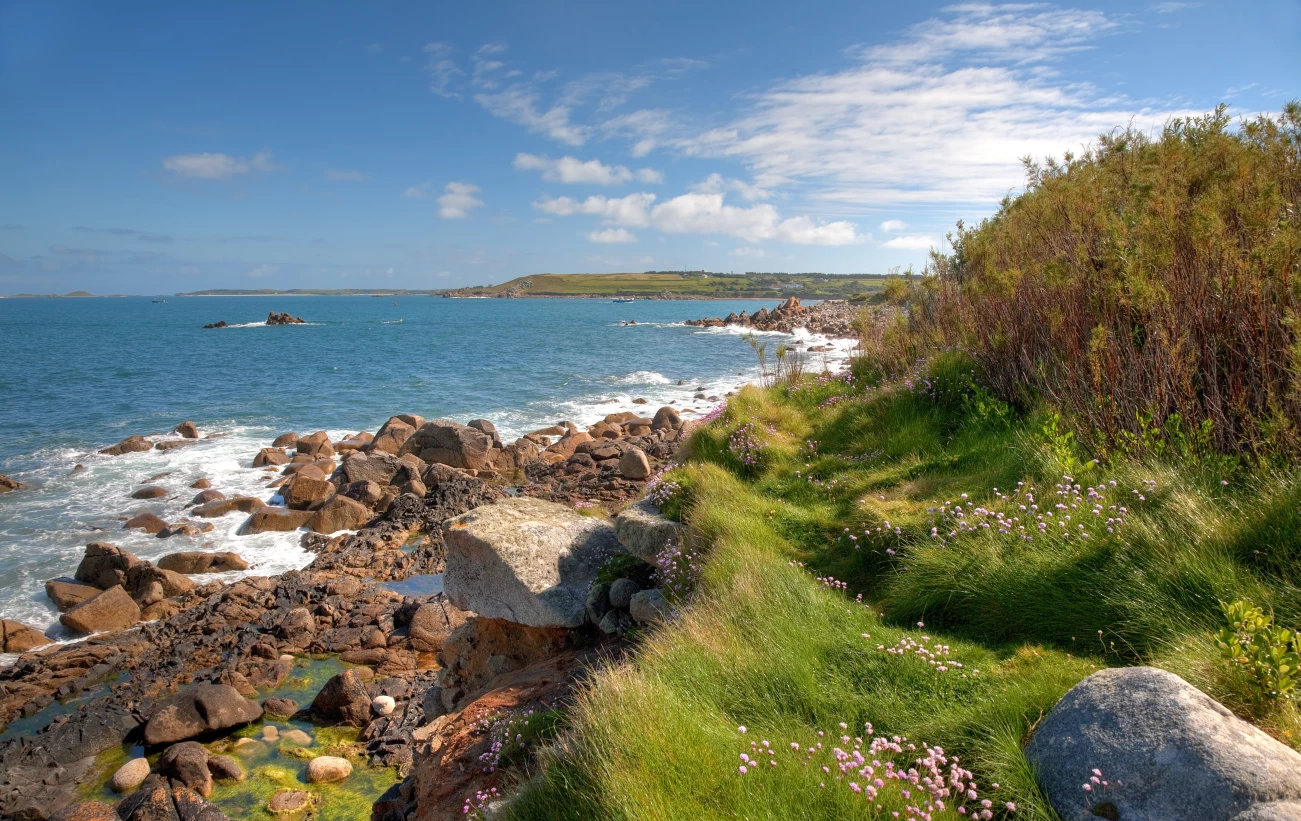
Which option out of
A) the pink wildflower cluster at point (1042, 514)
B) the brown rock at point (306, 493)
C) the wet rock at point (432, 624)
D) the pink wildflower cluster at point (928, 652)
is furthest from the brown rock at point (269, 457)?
the pink wildflower cluster at point (928, 652)

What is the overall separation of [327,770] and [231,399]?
32.9 m

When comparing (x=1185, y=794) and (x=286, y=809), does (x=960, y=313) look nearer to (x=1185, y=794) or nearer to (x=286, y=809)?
(x=1185, y=794)

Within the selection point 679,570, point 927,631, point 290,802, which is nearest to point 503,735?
point 679,570

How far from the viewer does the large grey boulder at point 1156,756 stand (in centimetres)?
272

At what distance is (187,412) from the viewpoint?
32094mm

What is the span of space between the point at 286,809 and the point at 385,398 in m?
30.4

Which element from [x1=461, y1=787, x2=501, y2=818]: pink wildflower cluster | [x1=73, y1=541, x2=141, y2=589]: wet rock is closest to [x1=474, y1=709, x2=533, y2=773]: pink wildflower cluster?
[x1=461, y1=787, x2=501, y2=818]: pink wildflower cluster

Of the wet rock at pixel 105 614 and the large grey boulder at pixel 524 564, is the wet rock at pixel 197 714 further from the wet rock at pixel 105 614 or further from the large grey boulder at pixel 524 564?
the large grey boulder at pixel 524 564

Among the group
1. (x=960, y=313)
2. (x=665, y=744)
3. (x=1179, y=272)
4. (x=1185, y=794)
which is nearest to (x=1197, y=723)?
(x=1185, y=794)

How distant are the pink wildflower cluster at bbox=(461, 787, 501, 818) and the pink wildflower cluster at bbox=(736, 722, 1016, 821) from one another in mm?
2169

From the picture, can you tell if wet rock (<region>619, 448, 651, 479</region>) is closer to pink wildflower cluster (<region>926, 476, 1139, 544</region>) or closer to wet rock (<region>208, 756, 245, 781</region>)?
wet rock (<region>208, 756, 245, 781</region>)

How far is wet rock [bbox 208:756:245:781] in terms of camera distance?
9.01m

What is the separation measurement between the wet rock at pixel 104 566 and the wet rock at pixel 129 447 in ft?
41.7

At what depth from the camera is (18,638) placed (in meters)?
12.2
